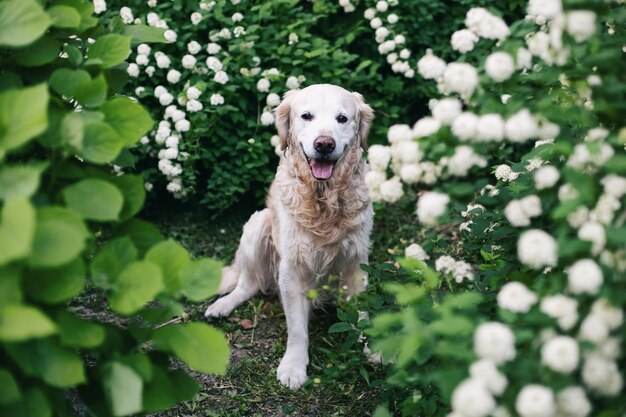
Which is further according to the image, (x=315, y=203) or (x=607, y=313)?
(x=315, y=203)

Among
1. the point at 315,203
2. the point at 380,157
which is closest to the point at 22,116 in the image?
the point at 380,157

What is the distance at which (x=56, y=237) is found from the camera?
140 centimetres

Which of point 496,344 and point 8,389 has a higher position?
point 496,344

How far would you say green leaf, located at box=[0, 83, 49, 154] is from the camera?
1423mm

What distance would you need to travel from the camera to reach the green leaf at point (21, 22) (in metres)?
1.55

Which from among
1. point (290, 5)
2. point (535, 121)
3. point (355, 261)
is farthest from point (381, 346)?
point (290, 5)

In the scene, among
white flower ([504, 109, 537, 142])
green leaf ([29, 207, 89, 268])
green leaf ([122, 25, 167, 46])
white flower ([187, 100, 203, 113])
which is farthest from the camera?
white flower ([187, 100, 203, 113])

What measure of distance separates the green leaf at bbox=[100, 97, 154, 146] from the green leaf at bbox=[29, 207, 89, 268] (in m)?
0.35

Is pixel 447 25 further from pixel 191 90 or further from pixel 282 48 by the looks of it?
pixel 191 90

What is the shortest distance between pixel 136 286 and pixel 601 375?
1043 mm

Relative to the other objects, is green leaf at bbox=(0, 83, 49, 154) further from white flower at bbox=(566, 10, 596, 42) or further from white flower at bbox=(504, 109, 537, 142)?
white flower at bbox=(566, 10, 596, 42)

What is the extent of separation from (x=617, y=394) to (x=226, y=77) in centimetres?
291

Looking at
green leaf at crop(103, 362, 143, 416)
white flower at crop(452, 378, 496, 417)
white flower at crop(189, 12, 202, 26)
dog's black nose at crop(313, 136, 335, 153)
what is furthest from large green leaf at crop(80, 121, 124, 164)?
white flower at crop(189, 12, 202, 26)

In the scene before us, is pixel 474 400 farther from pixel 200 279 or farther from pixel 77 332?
pixel 77 332
